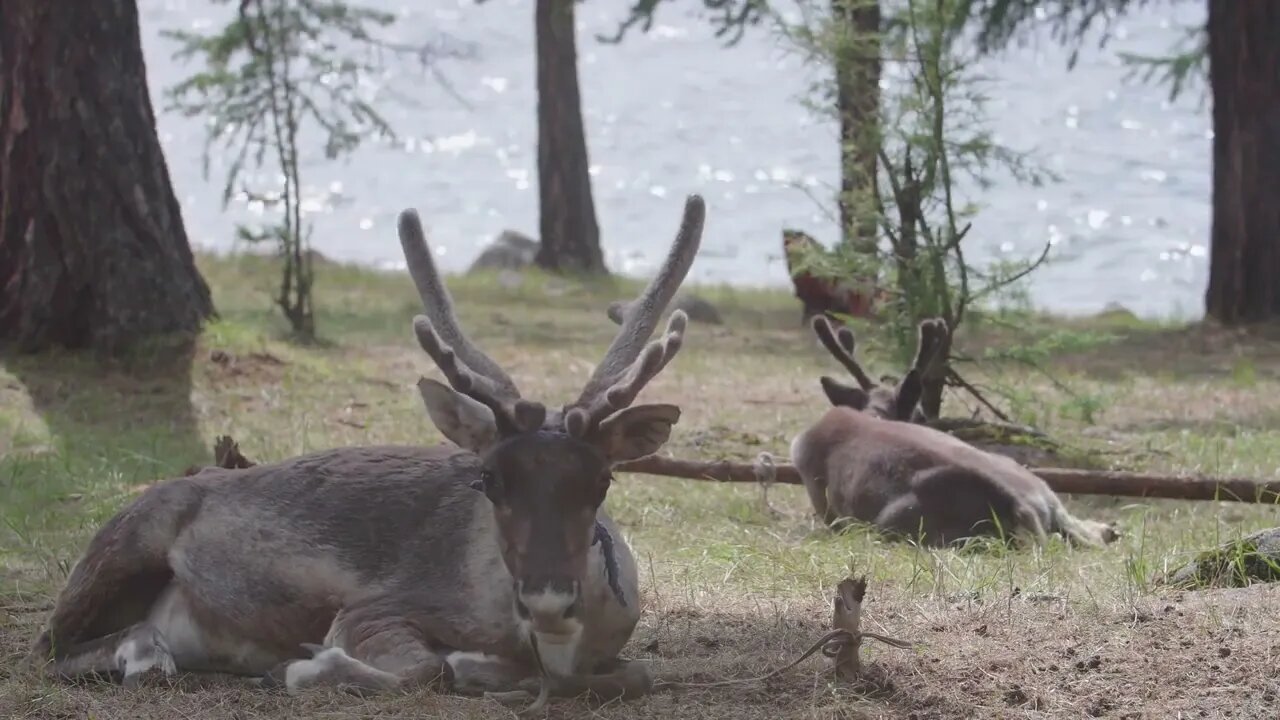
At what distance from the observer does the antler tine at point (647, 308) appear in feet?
19.0

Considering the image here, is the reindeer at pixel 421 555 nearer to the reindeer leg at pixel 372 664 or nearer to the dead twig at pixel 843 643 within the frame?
the reindeer leg at pixel 372 664

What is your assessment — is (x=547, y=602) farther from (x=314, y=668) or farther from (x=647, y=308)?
(x=647, y=308)

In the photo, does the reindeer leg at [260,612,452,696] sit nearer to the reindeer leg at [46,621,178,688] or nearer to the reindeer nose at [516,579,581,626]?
the reindeer leg at [46,621,178,688]

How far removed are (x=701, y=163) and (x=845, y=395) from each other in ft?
102

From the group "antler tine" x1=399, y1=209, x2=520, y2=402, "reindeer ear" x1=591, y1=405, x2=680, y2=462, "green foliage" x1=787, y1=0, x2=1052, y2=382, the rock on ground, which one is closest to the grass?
"green foliage" x1=787, y1=0, x2=1052, y2=382

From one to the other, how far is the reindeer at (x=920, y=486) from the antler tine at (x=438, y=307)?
2951 mm

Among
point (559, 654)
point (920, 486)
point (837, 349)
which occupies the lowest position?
point (559, 654)

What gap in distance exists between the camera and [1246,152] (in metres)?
16.1

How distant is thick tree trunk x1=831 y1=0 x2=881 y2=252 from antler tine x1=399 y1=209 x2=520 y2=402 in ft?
16.7

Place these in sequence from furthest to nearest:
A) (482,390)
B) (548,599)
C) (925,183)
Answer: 1. (925,183)
2. (482,390)
3. (548,599)

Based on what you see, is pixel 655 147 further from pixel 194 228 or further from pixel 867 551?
pixel 867 551

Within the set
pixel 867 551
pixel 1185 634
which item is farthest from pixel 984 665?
pixel 867 551

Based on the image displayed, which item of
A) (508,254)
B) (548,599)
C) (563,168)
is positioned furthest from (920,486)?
(508,254)

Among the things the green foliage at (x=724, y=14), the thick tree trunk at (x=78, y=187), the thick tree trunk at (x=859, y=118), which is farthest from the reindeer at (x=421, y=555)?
the green foliage at (x=724, y=14)
